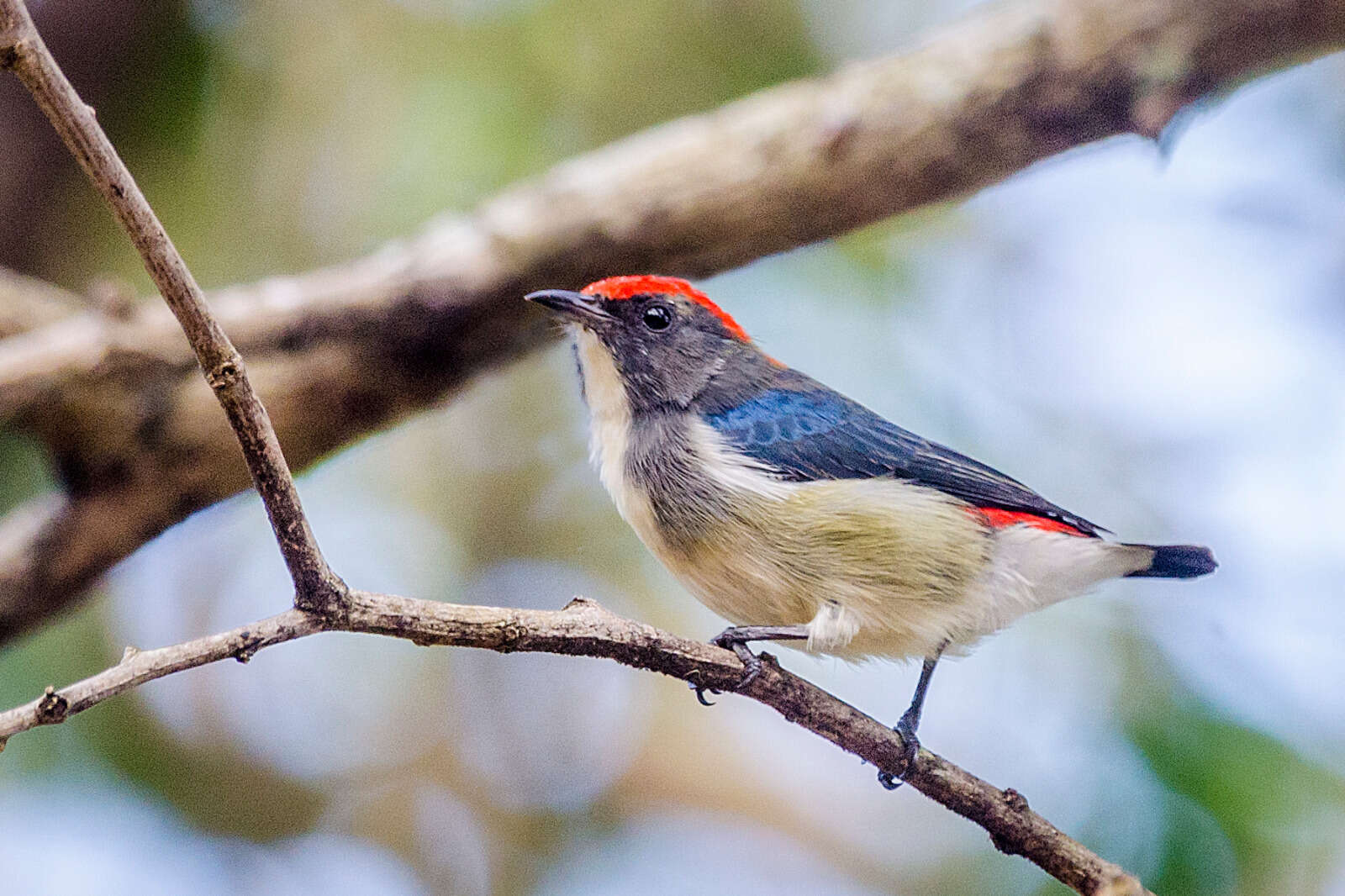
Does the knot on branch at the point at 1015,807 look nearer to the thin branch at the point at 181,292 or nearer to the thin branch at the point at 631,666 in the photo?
the thin branch at the point at 631,666

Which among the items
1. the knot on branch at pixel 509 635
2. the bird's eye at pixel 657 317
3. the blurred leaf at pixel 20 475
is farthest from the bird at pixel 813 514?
the blurred leaf at pixel 20 475

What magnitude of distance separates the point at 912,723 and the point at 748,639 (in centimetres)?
39

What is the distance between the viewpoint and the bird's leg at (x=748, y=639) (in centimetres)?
229

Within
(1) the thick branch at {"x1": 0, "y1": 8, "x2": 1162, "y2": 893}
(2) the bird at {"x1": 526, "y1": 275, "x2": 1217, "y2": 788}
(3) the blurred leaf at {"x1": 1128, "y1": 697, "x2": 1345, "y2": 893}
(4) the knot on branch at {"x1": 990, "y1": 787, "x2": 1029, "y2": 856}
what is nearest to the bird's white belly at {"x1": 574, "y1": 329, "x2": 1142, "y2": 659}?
(2) the bird at {"x1": 526, "y1": 275, "x2": 1217, "y2": 788}

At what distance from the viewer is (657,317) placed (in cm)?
353

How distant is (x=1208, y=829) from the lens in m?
3.79

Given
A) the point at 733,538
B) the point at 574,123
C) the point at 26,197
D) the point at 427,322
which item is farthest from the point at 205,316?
the point at 574,123

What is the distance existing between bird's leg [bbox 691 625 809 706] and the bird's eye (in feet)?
3.51

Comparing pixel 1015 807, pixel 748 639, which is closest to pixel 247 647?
pixel 748 639

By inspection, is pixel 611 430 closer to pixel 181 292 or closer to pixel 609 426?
pixel 609 426

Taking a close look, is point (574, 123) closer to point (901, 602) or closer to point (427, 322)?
point (427, 322)

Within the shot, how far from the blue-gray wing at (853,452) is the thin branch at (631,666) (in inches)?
33.5

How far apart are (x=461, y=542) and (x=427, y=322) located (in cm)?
197

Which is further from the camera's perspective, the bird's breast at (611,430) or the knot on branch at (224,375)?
the bird's breast at (611,430)
